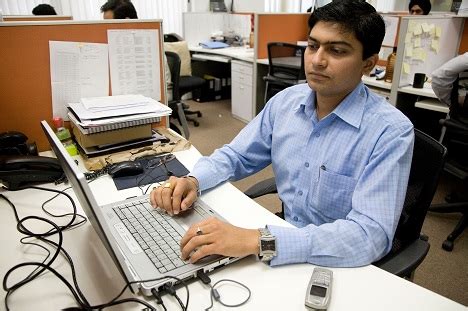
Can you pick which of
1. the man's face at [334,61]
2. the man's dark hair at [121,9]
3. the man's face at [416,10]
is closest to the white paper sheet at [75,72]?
the man's face at [334,61]

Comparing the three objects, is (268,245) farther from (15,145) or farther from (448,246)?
(448,246)

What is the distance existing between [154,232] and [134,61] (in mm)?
919

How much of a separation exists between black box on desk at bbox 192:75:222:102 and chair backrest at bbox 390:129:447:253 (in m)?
4.24

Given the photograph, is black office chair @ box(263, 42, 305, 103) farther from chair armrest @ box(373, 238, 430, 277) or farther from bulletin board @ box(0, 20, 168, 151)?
chair armrest @ box(373, 238, 430, 277)

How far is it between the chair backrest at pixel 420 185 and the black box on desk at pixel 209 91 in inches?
167

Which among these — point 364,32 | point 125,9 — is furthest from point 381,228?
point 125,9

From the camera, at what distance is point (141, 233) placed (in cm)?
94

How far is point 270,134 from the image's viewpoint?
4.42 ft

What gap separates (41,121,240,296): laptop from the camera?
70 centimetres

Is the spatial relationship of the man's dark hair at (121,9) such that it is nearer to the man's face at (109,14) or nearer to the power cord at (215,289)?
the man's face at (109,14)

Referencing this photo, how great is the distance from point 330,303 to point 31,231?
0.79 meters

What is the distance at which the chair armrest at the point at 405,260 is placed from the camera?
0.94m

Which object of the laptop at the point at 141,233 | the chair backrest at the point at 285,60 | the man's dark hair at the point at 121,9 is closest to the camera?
the laptop at the point at 141,233

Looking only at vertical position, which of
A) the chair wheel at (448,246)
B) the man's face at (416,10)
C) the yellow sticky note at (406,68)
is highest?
the man's face at (416,10)
